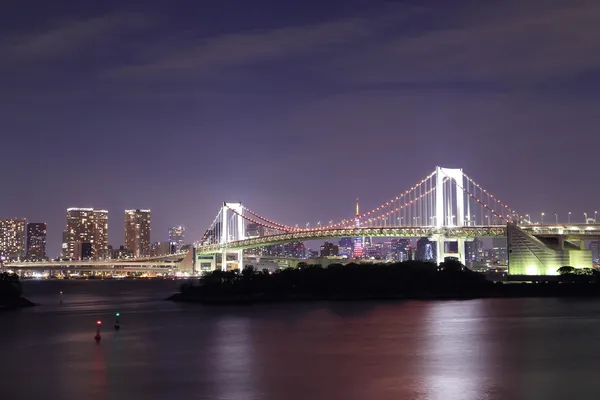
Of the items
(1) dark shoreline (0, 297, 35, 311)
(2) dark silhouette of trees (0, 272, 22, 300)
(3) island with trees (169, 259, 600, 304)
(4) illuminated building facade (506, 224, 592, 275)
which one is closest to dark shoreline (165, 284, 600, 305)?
(3) island with trees (169, 259, 600, 304)

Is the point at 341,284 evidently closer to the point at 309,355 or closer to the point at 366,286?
the point at 366,286

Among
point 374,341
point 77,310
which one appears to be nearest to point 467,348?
point 374,341

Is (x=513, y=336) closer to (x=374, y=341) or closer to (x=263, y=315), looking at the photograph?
(x=374, y=341)

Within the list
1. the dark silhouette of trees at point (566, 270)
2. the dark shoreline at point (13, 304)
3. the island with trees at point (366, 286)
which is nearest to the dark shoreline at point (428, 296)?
the island with trees at point (366, 286)

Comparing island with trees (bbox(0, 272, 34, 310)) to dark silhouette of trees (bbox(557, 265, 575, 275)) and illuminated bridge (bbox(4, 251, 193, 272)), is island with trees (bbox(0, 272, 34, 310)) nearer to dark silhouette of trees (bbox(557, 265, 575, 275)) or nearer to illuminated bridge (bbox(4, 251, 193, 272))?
dark silhouette of trees (bbox(557, 265, 575, 275))

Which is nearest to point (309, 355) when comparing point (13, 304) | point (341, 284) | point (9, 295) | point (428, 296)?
point (13, 304)
